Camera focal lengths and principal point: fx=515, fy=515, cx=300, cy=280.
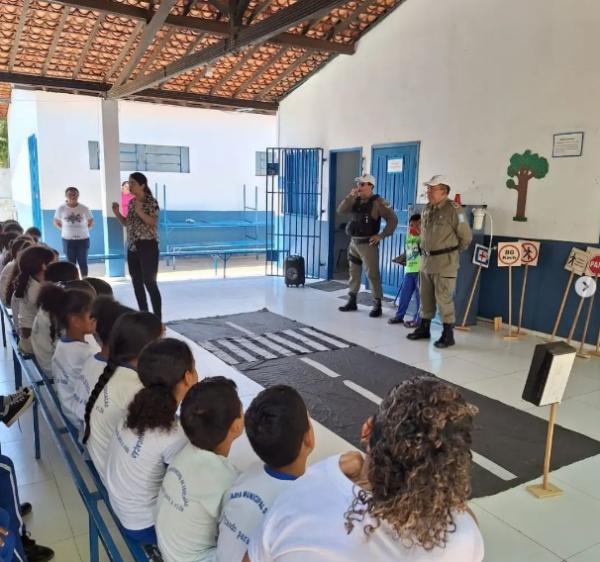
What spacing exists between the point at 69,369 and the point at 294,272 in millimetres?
5394

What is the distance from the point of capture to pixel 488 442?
2967 mm

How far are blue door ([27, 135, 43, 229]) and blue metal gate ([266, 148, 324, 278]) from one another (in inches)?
197

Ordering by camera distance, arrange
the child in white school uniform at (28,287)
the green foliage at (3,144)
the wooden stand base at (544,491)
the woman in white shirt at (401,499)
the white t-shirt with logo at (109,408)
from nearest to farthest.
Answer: the woman in white shirt at (401,499) → the white t-shirt with logo at (109,408) → the wooden stand base at (544,491) → the child in white school uniform at (28,287) → the green foliage at (3,144)

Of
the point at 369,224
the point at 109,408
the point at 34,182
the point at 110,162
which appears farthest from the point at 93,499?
the point at 34,182

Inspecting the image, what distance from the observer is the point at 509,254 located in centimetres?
510

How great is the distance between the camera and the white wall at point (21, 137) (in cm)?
1032

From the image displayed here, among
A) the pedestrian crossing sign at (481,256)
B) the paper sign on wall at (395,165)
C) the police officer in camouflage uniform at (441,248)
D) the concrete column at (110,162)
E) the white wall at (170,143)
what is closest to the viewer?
the police officer in camouflage uniform at (441,248)

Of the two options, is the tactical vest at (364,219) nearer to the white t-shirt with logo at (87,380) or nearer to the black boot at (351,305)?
the black boot at (351,305)

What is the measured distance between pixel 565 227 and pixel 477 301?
3.98 ft

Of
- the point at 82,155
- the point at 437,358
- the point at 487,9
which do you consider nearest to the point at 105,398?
the point at 437,358

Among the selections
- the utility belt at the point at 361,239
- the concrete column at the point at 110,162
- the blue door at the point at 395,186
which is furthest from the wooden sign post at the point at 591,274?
the concrete column at the point at 110,162

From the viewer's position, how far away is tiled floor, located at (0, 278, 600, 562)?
2.15 m

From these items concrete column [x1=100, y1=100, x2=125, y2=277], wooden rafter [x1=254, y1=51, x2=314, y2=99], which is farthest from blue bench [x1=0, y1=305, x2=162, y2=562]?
wooden rafter [x1=254, y1=51, x2=314, y2=99]

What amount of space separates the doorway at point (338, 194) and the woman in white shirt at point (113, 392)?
6297 millimetres
